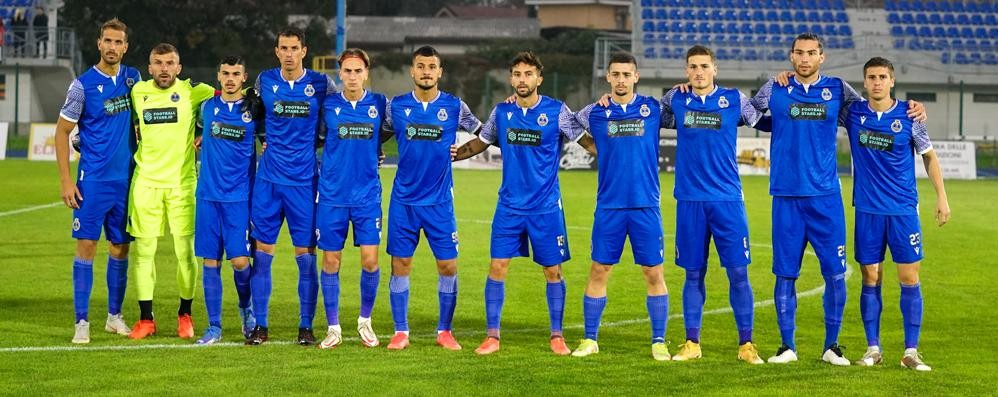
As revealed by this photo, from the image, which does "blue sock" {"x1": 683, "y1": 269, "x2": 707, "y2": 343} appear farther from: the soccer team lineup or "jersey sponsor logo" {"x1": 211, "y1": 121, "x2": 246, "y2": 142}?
"jersey sponsor logo" {"x1": 211, "y1": 121, "x2": 246, "y2": 142}

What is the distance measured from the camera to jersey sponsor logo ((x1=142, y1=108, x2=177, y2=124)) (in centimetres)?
937

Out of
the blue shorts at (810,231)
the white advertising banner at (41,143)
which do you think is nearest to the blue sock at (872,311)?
the blue shorts at (810,231)

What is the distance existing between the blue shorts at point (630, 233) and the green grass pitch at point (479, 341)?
0.66m

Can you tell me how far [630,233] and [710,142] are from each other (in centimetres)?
80

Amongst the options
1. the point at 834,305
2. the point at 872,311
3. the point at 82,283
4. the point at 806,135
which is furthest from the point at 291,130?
the point at 872,311

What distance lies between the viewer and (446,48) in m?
79.4

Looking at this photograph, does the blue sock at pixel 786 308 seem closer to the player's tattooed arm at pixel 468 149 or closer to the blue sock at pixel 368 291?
the player's tattooed arm at pixel 468 149

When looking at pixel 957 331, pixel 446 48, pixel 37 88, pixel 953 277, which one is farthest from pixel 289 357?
pixel 446 48

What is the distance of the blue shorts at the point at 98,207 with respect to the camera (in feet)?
31.2

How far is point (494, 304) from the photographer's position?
905cm

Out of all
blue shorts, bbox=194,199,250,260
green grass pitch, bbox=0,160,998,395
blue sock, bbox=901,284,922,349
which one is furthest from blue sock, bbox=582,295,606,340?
blue shorts, bbox=194,199,250,260

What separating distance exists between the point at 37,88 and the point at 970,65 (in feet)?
96.0

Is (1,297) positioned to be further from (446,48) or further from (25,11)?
(446,48)

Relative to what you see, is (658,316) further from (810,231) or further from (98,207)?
(98,207)
